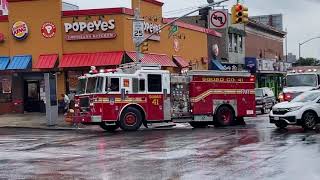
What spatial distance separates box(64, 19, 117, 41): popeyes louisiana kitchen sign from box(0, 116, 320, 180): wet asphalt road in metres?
13.9

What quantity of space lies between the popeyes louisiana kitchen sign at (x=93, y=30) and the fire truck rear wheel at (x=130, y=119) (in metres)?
10.2

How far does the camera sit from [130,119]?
2419 centimetres

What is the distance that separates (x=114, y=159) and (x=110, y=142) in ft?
15.9

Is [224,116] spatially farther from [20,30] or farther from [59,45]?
[20,30]

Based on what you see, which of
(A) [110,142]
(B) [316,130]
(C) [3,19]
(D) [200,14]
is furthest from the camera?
(D) [200,14]

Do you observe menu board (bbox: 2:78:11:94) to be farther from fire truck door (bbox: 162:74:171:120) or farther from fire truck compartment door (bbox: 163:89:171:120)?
fire truck compartment door (bbox: 163:89:171:120)

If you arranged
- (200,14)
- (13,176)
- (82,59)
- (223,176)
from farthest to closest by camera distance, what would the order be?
1. (200,14)
2. (82,59)
3. (13,176)
4. (223,176)

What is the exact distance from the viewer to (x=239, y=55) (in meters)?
56.2

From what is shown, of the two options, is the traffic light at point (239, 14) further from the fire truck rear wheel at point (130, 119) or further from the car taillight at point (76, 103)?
the car taillight at point (76, 103)

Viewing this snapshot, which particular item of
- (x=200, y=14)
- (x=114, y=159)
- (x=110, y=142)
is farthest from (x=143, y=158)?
(x=200, y=14)

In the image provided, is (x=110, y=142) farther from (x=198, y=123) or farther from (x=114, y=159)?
(x=198, y=123)

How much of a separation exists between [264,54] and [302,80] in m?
33.6

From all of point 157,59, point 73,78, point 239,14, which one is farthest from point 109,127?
point 157,59

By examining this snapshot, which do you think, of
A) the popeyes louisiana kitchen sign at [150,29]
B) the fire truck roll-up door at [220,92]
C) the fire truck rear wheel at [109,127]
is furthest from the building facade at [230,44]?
the fire truck rear wheel at [109,127]
